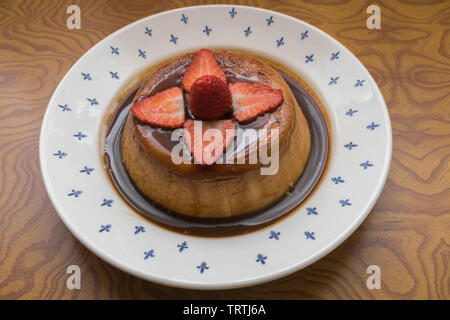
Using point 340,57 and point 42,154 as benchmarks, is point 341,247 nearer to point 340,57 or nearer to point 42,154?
point 340,57

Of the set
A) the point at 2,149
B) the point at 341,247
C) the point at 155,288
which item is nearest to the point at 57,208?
the point at 155,288

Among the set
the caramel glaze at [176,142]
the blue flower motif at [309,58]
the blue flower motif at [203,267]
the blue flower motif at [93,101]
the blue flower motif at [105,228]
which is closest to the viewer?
the blue flower motif at [203,267]

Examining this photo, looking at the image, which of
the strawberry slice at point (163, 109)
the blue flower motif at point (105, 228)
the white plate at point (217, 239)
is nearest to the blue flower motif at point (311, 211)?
the white plate at point (217, 239)

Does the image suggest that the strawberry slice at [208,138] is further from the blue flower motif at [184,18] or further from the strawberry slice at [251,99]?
the blue flower motif at [184,18]

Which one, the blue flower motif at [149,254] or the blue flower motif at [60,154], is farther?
the blue flower motif at [60,154]

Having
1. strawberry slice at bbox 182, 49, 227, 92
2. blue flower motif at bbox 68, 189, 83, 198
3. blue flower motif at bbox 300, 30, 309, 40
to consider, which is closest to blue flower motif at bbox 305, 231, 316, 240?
strawberry slice at bbox 182, 49, 227, 92

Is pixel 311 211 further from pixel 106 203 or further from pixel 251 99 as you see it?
pixel 106 203

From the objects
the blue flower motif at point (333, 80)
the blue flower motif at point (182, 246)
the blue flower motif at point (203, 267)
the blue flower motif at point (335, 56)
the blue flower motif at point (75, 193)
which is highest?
the blue flower motif at point (335, 56)
